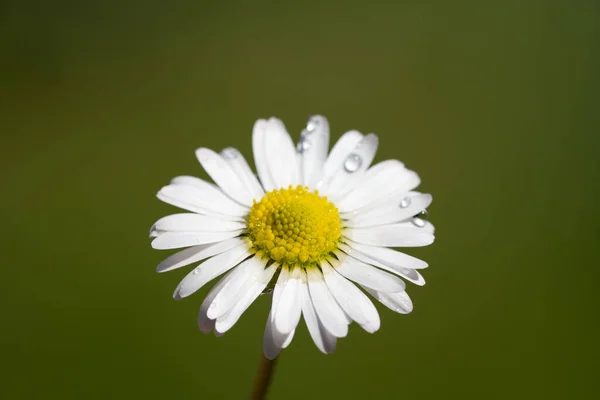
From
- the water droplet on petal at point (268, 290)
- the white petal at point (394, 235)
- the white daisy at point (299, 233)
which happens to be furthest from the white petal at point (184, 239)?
the white petal at point (394, 235)

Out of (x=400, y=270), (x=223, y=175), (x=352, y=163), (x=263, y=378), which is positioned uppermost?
(x=352, y=163)

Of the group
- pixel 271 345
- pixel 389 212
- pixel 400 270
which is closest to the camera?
pixel 271 345

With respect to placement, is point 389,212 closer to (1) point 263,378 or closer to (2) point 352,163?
(2) point 352,163

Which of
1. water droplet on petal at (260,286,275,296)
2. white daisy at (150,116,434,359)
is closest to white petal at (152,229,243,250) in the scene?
white daisy at (150,116,434,359)

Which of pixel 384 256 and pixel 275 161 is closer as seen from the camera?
pixel 384 256

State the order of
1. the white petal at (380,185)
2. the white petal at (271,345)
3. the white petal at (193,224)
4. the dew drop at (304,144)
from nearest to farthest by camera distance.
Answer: the white petal at (271,345), the white petal at (193,224), the white petal at (380,185), the dew drop at (304,144)

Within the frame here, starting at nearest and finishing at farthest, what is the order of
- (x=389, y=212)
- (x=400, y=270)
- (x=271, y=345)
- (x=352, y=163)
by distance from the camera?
(x=271, y=345)
(x=400, y=270)
(x=389, y=212)
(x=352, y=163)

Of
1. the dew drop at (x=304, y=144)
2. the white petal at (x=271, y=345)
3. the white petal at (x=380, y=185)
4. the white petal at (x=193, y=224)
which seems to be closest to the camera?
the white petal at (x=271, y=345)

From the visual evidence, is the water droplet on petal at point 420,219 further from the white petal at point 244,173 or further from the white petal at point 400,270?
the white petal at point 244,173

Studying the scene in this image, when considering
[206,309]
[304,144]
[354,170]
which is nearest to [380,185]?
[354,170]
